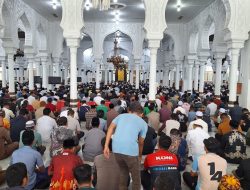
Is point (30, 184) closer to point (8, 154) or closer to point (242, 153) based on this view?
point (8, 154)

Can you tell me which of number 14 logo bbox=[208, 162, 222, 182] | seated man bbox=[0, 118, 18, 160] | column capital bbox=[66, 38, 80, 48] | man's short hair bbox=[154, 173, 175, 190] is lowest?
seated man bbox=[0, 118, 18, 160]

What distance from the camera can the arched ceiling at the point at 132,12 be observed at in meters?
10.3

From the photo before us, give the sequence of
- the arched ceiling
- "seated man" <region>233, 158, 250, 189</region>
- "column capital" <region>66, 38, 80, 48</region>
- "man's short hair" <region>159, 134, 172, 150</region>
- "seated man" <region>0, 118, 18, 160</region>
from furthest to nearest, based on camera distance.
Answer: the arched ceiling < "column capital" <region>66, 38, 80, 48</region> < "seated man" <region>0, 118, 18, 160</region> < "seated man" <region>233, 158, 250, 189</region> < "man's short hair" <region>159, 134, 172, 150</region>

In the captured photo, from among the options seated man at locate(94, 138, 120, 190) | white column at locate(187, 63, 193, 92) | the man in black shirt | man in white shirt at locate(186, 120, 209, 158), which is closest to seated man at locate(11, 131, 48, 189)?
seated man at locate(94, 138, 120, 190)

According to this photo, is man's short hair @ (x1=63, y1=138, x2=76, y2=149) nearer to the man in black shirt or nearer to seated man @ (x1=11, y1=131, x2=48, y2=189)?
seated man @ (x1=11, y1=131, x2=48, y2=189)

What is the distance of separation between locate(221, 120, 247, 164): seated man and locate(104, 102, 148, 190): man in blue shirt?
1971 millimetres

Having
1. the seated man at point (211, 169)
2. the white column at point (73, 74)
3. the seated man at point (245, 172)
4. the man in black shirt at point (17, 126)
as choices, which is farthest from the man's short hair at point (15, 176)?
the white column at point (73, 74)

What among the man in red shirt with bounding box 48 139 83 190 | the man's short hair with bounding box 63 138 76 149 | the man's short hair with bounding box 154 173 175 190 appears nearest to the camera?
the man's short hair with bounding box 154 173 175 190

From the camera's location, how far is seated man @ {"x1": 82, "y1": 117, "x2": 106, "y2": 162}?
154 inches

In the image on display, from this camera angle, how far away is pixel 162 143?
258 cm

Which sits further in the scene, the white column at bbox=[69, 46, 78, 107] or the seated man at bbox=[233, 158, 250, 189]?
the white column at bbox=[69, 46, 78, 107]

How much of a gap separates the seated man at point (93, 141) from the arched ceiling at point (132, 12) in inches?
295

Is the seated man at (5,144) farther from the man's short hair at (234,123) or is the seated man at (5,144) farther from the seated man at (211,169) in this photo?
the man's short hair at (234,123)

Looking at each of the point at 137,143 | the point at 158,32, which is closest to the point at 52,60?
the point at 158,32
